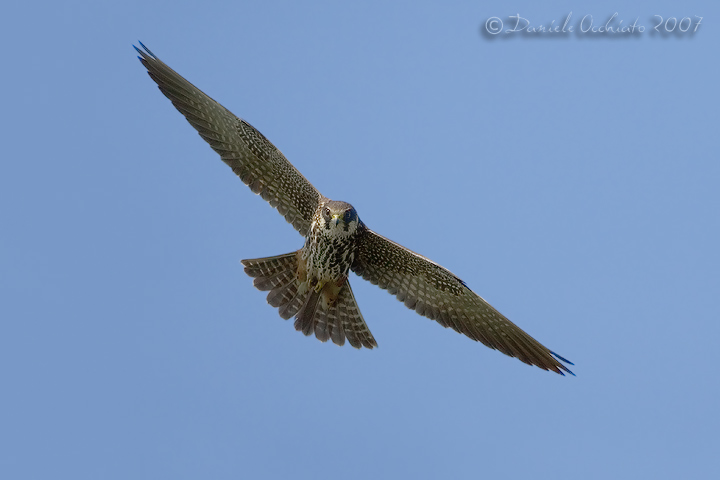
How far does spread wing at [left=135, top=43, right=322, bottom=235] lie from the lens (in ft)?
38.8

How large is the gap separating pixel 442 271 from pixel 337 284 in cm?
125

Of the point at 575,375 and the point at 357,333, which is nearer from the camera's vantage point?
the point at 575,375

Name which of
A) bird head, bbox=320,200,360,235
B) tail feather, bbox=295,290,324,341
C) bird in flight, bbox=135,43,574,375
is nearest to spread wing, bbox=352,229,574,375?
bird in flight, bbox=135,43,574,375

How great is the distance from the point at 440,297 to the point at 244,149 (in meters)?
2.81

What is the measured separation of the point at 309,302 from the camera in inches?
476

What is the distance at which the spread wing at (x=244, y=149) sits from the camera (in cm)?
1182

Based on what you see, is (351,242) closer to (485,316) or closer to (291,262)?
(291,262)

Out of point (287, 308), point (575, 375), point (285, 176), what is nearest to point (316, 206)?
point (285, 176)

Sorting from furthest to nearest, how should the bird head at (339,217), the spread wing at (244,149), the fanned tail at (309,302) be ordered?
the fanned tail at (309,302) < the spread wing at (244,149) < the bird head at (339,217)

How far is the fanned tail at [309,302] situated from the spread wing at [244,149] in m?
0.56

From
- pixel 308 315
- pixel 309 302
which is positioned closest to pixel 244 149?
pixel 309 302

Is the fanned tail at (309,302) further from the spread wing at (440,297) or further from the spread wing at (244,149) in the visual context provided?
the spread wing at (244,149)

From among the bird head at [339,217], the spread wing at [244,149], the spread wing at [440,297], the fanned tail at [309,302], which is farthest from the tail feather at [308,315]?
the bird head at [339,217]

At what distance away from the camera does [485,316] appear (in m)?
11.7
